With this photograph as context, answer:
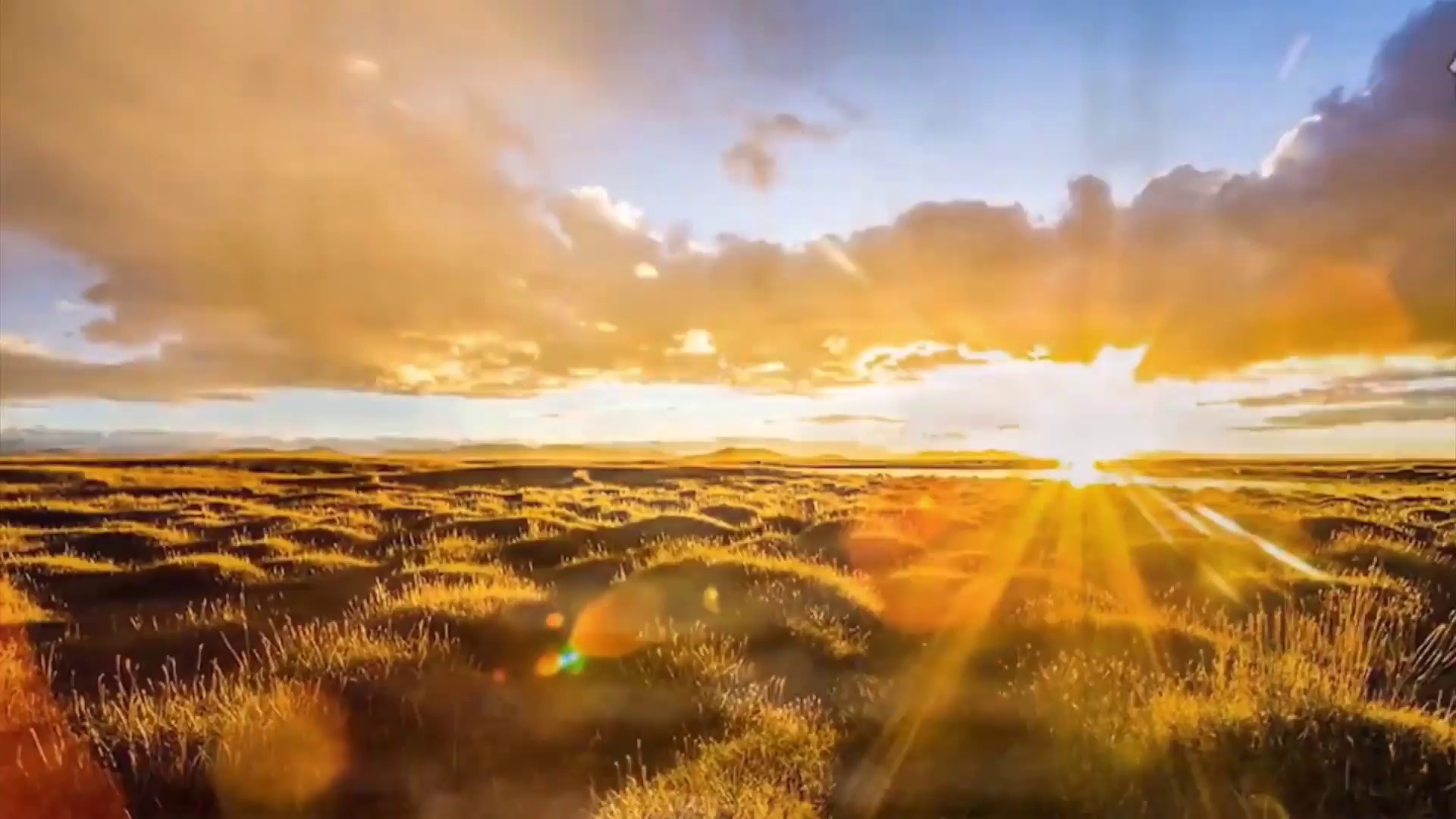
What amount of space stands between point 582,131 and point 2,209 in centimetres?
168

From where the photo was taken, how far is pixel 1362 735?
254cm

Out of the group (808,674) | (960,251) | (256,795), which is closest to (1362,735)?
(808,674)

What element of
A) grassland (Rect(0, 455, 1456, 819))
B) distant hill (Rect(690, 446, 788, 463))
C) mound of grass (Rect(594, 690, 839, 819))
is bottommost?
mound of grass (Rect(594, 690, 839, 819))

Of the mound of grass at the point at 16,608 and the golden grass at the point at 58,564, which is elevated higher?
the golden grass at the point at 58,564

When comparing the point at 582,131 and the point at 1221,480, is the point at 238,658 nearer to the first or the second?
the point at 582,131

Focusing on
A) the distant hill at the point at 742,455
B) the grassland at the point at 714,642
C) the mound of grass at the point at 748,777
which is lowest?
the mound of grass at the point at 748,777

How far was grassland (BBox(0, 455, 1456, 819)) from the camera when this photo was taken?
2.48m

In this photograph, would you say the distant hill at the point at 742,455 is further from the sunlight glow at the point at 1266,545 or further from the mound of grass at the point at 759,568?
the sunlight glow at the point at 1266,545

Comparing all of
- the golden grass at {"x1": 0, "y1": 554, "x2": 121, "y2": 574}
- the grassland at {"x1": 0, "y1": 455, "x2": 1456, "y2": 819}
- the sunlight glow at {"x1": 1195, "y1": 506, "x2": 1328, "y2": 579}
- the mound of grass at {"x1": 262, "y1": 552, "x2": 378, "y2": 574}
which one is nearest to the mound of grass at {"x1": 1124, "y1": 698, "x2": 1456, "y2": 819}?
the grassland at {"x1": 0, "y1": 455, "x2": 1456, "y2": 819}

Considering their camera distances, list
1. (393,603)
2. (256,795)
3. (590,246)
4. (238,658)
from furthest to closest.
Answer: (590,246) < (393,603) < (238,658) < (256,795)

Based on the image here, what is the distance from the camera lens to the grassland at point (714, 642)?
2.48m

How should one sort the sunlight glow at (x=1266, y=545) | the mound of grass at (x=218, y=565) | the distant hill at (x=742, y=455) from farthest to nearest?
1. the distant hill at (x=742, y=455)
2. the sunlight glow at (x=1266, y=545)
3. the mound of grass at (x=218, y=565)

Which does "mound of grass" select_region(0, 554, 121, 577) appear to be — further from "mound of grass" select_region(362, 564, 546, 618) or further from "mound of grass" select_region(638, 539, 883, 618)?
"mound of grass" select_region(638, 539, 883, 618)

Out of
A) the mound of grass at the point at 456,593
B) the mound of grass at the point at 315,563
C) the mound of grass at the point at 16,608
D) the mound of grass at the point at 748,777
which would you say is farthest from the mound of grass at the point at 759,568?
the mound of grass at the point at 16,608
